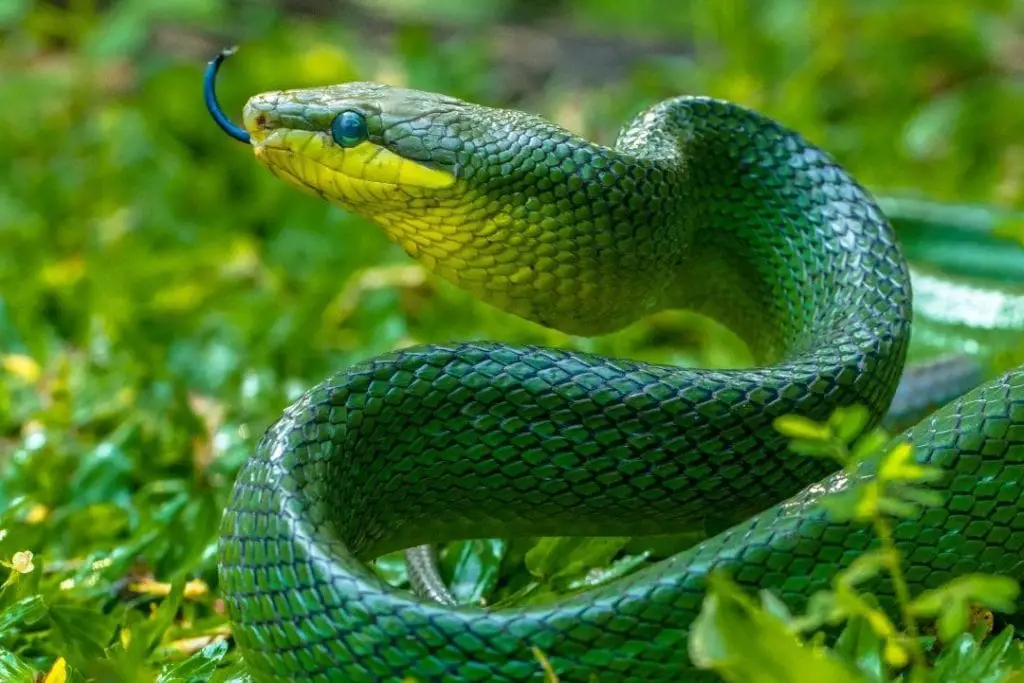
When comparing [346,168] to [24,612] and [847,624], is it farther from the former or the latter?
[847,624]

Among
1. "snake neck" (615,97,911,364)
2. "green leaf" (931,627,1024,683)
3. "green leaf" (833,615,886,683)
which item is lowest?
"green leaf" (931,627,1024,683)

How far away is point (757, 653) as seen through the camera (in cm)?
230

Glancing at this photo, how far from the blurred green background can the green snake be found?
18.8 inches

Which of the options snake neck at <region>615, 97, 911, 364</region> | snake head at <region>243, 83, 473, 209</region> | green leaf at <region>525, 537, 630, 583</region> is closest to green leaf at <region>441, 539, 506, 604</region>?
green leaf at <region>525, 537, 630, 583</region>

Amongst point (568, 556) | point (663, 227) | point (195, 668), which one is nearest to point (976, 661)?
point (568, 556)

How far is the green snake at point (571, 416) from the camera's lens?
111 inches

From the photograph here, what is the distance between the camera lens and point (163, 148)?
7.49 metres

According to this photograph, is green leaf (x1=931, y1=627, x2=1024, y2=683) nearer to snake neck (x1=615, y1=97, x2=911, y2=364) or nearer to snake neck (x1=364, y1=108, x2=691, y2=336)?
snake neck (x1=615, y1=97, x2=911, y2=364)

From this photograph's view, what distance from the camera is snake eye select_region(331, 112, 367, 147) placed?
3.52 meters

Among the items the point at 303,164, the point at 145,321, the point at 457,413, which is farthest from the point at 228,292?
the point at 457,413

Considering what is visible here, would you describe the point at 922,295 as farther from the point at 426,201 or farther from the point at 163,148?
the point at 163,148

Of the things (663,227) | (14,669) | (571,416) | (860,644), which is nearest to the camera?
(860,644)

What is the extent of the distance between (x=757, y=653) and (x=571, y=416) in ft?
3.69

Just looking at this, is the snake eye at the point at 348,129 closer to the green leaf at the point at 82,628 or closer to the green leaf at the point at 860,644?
the green leaf at the point at 82,628
